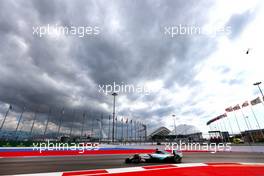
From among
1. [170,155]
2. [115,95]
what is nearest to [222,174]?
[170,155]

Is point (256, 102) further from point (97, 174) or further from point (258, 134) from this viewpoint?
point (258, 134)

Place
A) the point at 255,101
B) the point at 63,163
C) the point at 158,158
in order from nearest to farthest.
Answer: the point at 63,163 < the point at 158,158 < the point at 255,101

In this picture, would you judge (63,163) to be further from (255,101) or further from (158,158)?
(255,101)

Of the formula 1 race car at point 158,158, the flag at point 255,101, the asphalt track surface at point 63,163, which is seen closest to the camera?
the asphalt track surface at point 63,163

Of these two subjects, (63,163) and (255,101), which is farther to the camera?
(255,101)

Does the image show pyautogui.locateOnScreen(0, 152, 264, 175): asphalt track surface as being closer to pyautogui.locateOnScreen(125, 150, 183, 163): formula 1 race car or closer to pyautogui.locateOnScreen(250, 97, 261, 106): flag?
pyautogui.locateOnScreen(125, 150, 183, 163): formula 1 race car

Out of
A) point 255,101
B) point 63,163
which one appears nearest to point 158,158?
point 63,163

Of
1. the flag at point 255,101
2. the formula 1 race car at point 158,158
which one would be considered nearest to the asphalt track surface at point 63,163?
the formula 1 race car at point 158,158

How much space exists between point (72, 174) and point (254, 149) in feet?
91.3

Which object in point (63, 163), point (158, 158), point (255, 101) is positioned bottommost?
point (63, 163)

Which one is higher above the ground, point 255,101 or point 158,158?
point 255,101

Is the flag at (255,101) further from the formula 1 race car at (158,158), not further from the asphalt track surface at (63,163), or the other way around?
the formula 1 race car at (158,158)

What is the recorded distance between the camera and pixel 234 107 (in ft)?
97.7

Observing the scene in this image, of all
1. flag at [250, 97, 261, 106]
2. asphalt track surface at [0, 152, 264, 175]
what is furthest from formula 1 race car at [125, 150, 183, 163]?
flag at [250, 97, 261, 106]
